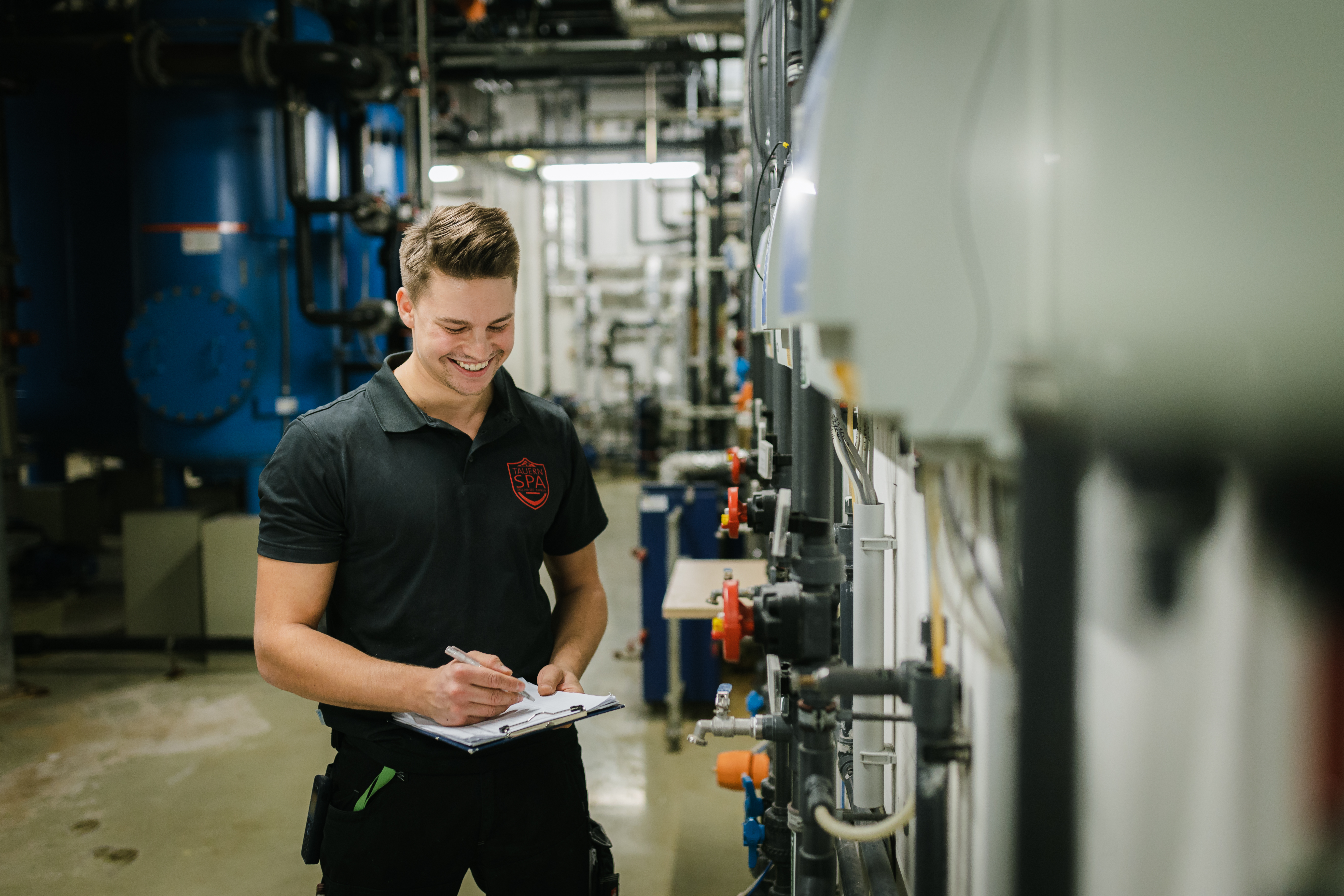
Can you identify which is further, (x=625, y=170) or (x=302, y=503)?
(x=625, y=170)

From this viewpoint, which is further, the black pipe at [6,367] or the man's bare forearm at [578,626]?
the black pipe at [6,367]

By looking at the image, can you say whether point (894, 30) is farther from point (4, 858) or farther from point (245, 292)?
point (245, 292)

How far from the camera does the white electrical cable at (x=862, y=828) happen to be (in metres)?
0.76

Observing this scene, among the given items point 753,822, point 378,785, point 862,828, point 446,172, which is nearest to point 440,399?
point 378,785

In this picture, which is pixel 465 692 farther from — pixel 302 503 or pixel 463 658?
pixel 302 503

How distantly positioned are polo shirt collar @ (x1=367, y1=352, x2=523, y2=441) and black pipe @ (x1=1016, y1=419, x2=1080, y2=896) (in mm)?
876

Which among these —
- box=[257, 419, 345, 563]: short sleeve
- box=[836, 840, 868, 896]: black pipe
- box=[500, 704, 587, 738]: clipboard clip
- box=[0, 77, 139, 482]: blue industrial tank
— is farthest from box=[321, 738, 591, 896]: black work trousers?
box=[0, 77, 139, 482]: blue industrial tank

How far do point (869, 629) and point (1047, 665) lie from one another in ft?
1.91

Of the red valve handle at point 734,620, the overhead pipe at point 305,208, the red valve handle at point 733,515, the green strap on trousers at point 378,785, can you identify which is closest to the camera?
the red valve handle at point 734,620

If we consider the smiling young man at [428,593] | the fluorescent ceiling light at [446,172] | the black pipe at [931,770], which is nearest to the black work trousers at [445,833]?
the smiling young man at [428,593]

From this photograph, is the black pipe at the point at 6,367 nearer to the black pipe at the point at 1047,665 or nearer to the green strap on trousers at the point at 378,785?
the green strap on trousers at the point at 378,785

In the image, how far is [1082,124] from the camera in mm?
502

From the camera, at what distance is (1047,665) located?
51 cm

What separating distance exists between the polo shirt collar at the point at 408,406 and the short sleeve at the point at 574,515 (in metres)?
0.11
